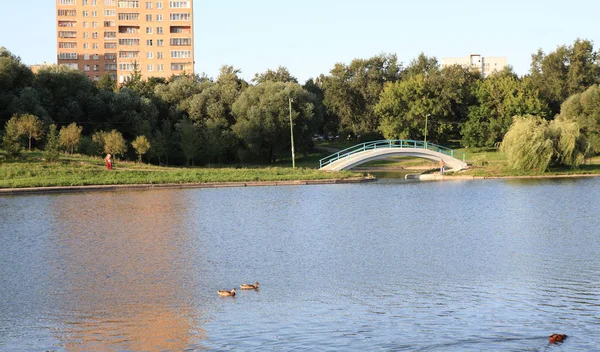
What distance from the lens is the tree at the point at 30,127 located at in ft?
198

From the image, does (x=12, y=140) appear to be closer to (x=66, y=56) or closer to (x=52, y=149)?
(x=52, y=149)

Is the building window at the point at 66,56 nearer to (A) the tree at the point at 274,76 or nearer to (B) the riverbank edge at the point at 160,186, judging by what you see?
(A) the tree at the point at 274,76

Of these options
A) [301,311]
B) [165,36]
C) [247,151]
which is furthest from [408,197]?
[165,36]

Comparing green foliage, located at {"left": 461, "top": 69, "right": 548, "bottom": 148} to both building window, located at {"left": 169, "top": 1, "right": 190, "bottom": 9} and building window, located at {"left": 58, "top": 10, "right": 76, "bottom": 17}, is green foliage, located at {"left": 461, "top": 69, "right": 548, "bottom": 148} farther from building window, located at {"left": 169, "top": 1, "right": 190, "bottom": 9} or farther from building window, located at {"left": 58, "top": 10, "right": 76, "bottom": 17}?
building window, located at {"left": 58, "top": 10, "right": 76, "bottom": 17}

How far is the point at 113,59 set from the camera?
518 feet

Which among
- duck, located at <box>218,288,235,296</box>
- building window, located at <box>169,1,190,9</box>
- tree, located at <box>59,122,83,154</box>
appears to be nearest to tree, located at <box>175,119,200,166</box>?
tree, located at <box>59,122,83,154</box>

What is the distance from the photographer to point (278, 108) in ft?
265

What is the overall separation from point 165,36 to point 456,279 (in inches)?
4701

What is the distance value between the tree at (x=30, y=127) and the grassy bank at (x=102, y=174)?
3.57 meters

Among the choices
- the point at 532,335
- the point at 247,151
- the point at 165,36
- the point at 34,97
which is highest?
the point at 165,36

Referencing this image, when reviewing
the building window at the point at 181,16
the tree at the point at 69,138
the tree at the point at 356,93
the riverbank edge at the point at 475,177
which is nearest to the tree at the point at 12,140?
the tree at the point at 69,138

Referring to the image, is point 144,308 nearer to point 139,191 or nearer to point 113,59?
point 139,191

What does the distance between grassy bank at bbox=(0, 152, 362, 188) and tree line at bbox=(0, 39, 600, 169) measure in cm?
529

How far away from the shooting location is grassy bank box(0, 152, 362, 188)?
5006 centimetres
